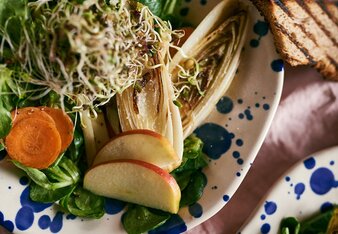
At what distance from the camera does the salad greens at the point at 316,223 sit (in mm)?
2152

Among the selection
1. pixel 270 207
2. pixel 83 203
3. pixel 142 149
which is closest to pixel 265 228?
pixel 270 207

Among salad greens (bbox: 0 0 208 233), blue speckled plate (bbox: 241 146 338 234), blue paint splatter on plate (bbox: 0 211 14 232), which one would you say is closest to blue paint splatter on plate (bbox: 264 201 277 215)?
blue speckled plate (bbox: 241 146 338 234)

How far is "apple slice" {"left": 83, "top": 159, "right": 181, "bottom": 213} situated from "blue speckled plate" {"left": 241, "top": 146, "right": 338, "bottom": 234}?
0.41 metres

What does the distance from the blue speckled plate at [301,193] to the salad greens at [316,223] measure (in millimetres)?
21

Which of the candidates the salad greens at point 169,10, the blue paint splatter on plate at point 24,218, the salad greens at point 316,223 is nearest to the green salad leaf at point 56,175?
the blue paint splatter on plate at point 24,218

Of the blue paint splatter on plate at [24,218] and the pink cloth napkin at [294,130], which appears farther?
the pink cloth napkin at [294,130]

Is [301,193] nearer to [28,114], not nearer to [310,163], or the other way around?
[310,163]

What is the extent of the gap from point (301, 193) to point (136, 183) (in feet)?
2.40

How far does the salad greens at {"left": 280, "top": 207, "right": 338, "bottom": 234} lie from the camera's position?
2.15 m

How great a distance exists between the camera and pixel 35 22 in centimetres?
173

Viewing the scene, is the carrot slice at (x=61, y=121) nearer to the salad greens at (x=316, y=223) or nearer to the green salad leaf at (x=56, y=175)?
the green salad leaf at (x=56, y=175)

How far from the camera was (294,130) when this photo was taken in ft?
7.64

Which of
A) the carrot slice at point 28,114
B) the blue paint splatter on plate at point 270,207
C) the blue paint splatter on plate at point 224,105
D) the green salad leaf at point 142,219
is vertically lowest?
the green salad leaf at point 142,219

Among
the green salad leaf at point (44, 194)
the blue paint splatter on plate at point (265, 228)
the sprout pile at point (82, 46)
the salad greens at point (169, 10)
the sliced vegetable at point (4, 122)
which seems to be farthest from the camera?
the blue paint splatter on plate at point (265, 228)
